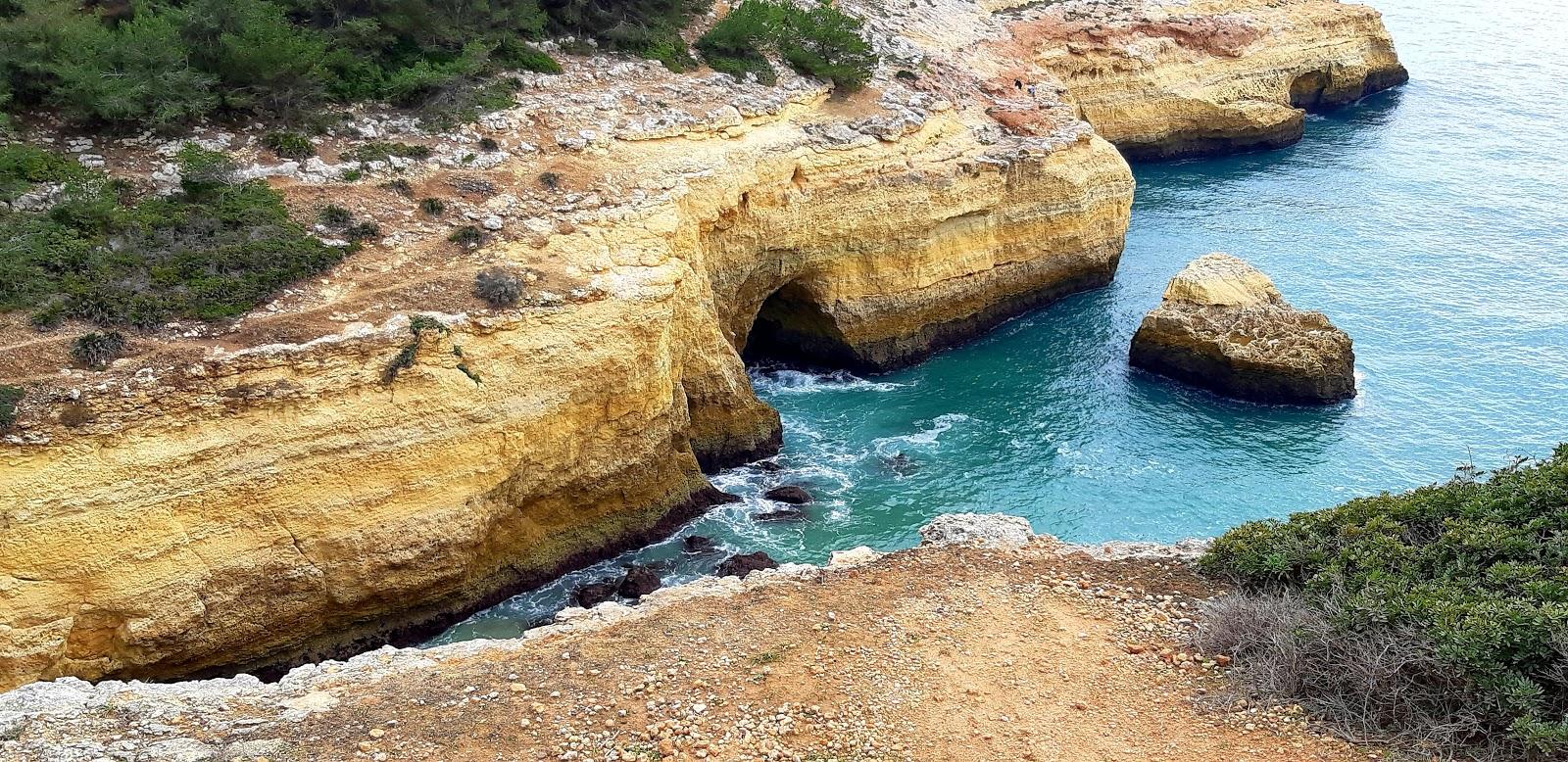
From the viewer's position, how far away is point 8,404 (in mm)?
16922

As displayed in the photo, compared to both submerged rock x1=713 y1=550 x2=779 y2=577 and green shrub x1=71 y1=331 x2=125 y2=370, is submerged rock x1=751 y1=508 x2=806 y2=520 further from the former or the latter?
green shrub x1=71 y1=331 x2=125 y2=370

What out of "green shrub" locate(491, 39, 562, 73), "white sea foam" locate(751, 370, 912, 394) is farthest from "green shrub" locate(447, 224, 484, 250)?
"white sea foam" locate(751, 370, 912, 394)

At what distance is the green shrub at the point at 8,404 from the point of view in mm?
16797

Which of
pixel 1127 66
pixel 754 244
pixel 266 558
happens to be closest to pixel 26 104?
pixel 266 558

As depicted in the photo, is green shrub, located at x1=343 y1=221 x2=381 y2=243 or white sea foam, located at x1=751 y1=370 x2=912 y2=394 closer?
green shrub, located at x1=343 y1=221 x2=381 y2=243

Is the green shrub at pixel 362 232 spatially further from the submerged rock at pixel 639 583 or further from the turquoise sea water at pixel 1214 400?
the submerged rock at pixel 639 583

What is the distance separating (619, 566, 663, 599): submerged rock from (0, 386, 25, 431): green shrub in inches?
430

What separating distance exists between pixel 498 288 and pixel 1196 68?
42.1 m

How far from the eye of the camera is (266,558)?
752 inches

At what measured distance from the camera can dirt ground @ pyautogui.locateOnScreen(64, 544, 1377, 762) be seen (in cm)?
1297

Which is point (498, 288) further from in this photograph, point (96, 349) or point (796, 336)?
point (796, 336)

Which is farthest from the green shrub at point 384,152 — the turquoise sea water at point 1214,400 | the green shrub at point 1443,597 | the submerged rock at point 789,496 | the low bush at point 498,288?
the green shrub at point 1443,597

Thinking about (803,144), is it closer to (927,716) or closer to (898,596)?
(898,596)

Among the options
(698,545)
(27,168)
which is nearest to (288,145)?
(27,168)
